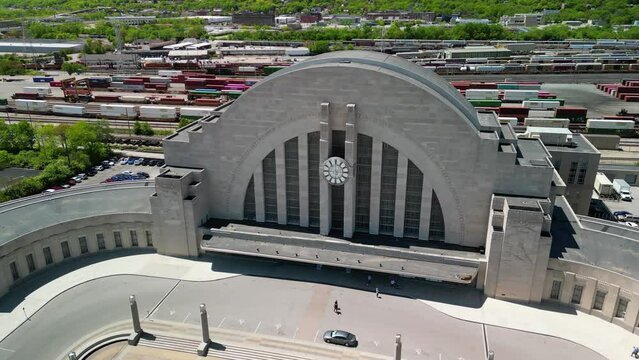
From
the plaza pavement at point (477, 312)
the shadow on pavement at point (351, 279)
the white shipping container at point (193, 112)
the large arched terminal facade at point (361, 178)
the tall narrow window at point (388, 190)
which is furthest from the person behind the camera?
the white shipping container at point (193, 112)

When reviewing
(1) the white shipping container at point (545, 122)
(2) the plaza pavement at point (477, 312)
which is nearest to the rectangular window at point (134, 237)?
(2) the plaza pavement at point (477, 312)

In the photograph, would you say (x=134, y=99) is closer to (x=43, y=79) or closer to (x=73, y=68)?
(x=43, y=79)

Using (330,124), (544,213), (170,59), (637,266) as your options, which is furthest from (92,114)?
(637,266)

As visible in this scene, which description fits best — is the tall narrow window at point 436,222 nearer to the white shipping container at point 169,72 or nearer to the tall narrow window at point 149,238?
the tall narrow window at point 149,238

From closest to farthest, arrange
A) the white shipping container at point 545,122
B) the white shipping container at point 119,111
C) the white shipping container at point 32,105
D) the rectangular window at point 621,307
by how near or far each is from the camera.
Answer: the rectangular window at point 621,307 → the white shipping container at point 545,122 → the white shipping container at point 119,111 → the white shipping container at point 32,105

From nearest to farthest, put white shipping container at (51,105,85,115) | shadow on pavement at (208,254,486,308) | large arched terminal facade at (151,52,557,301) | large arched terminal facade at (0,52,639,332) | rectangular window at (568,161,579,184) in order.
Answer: large arched terminal facade at (0,52,639,332)
large arched terminal facade at (151,52,557,301)
shadow on pavement at (208,254,486,308)
rectangular window at (568,161,579,184)
white shipping container at (51,105,85,115)

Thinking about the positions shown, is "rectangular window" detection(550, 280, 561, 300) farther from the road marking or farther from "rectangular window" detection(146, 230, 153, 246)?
"rectangular window" detection(146, 230, 153, 246)

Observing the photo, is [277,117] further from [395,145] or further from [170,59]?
[170,59]

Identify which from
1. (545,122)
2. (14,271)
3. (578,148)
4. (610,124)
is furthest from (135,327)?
(610,124)

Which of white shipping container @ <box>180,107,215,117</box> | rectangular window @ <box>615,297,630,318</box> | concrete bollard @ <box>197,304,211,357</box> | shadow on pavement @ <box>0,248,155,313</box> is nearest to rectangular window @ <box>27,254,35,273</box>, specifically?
shadow on pavement @ <box>0,248,155,313</box>
